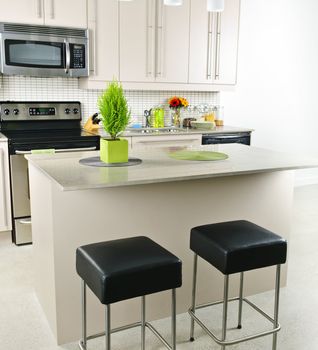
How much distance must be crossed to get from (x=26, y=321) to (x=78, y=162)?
99cm

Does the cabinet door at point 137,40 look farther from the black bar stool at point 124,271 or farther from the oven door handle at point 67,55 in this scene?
the black bar stool at point 124,271

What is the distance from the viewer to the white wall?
5.23 metres

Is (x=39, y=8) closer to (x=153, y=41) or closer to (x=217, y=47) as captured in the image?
(x=153, y=41)

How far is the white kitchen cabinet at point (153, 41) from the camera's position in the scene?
4.08m

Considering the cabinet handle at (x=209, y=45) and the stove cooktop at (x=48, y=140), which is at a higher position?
the cabinet handle at (x=209, y=45)

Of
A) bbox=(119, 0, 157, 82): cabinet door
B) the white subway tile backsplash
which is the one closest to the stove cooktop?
the white subway tile backsplash

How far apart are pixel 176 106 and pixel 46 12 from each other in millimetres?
1661

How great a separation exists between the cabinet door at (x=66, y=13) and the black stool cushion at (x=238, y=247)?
254cm

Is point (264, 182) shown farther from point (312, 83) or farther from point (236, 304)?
point (312, 83)

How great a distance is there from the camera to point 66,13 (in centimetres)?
378

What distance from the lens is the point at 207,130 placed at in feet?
14.8

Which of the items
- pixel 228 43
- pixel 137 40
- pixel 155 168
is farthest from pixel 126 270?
pixel 228 43

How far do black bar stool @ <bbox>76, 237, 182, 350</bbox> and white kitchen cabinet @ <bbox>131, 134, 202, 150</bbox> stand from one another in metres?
2.30

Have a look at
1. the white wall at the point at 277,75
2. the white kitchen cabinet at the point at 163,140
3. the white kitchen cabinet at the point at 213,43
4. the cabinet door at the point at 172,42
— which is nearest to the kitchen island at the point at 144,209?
the white kitchen cabinet at the point at 163,140
